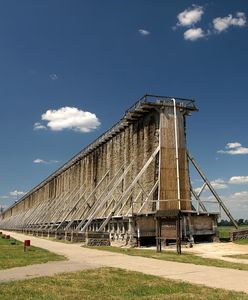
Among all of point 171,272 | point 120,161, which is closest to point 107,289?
point 171,272

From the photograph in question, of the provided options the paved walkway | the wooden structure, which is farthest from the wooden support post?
the paved walkway

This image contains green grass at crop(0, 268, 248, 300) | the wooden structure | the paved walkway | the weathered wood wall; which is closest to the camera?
green grass at crop(0, 268, 248, 300)

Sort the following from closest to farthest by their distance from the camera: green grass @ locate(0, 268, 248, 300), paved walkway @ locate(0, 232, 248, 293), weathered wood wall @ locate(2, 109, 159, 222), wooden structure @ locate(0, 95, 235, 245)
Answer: green grass @ locate(0, 268, 248, 300)
paved walkway @ locate(0, 232, 248, 293)
wooden structure @ locate(0, 95, 235, 245)
weathered wood wall @ locate(2, 109, 159, 222)

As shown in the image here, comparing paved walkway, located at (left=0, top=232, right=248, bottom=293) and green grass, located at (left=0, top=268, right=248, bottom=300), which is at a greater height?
paved walkway, located at (left=0, top=232, right=248, bottom=293)

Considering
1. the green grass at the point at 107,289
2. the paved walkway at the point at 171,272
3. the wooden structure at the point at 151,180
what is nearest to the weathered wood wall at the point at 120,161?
the wooden structure at the point at 151,180

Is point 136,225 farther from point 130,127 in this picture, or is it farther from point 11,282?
point 11,282

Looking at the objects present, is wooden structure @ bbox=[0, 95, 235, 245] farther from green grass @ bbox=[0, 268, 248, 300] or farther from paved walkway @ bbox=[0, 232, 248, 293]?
green grass @ bbox=[0, 268, 248, 300]

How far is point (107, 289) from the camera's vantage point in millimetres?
10367

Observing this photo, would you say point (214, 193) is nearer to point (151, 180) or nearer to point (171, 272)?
point (151, 180)

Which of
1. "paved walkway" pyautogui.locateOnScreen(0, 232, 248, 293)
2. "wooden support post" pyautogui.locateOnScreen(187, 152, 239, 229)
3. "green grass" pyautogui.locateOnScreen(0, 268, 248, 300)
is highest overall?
"wooden support post" pyautogui.locateOnScreen(187, 152, 239, 229)

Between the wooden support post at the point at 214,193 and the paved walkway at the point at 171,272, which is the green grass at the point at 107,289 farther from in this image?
the wooden support post at the point at 214,193

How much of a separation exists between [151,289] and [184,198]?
23884 mm

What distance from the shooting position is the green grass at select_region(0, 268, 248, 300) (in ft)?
30.6

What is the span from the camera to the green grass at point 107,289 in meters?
9.32
